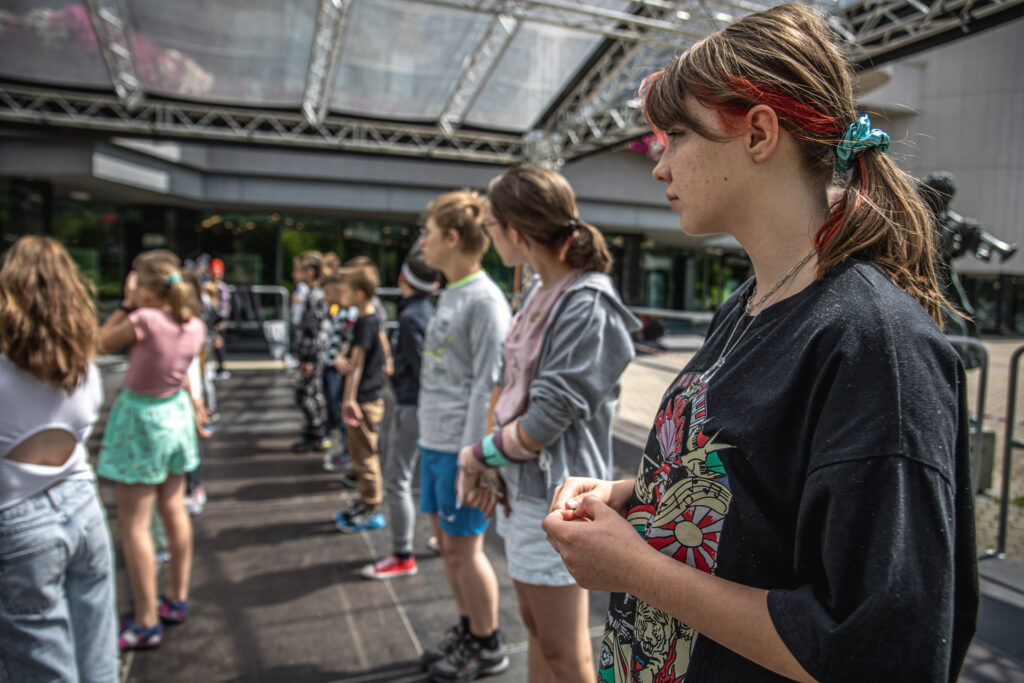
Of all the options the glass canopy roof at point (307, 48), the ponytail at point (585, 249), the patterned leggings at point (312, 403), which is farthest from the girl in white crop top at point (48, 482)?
the glass canopy roof at point (307, 48)

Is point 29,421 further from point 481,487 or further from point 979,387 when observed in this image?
point 979,387

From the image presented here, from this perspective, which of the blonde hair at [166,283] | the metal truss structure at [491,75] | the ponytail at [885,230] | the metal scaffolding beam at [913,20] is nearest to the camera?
the ponytail at [885,230]

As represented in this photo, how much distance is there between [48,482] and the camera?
205cm

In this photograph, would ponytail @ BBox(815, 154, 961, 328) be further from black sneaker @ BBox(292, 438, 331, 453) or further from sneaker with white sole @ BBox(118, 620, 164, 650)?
black sneaker @ BBox(292, 438, 331, 453)

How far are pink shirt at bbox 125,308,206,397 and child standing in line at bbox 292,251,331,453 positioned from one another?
118 inches

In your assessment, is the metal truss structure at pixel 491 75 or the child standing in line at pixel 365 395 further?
the metal truss structure at pixel 491 75

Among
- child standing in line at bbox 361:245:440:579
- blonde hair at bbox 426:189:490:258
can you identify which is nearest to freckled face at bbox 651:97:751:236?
blonde hair at bbox 426:189:490:258

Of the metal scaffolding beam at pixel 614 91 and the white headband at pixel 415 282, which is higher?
the metal scaffolding beam at pixel 614 91

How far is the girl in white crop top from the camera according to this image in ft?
6.51

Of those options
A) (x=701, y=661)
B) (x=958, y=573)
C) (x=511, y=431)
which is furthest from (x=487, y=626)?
(x=958, y=573)

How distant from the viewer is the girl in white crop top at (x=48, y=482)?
1985 millimetres

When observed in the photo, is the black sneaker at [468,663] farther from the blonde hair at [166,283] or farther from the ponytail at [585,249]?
the blonde hair at [166,283]

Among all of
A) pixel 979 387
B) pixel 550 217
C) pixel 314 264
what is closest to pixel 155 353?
pixel 550 217

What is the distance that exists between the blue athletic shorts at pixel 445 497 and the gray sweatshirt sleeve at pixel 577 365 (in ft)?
3.03
